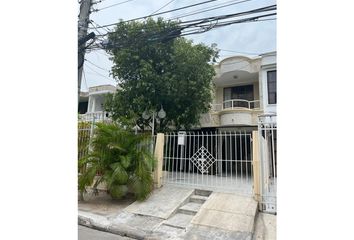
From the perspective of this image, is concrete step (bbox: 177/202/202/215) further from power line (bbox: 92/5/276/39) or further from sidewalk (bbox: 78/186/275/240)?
power line (bbox: 92/5/276/39)

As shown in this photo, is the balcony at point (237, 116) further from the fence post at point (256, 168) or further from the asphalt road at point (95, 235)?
the asphalt road at point (95, 235)

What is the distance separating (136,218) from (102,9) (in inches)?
183

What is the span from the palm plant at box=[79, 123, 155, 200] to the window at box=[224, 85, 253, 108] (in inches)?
316

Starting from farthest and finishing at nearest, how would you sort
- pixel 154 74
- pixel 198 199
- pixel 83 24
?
pixel 154 74
pixel 83 24
pixel 198 199

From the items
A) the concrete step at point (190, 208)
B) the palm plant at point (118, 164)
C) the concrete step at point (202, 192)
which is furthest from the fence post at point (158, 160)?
the concrete step at point (190, 208)

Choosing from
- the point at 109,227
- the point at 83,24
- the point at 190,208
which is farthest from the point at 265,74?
the point at 109,227

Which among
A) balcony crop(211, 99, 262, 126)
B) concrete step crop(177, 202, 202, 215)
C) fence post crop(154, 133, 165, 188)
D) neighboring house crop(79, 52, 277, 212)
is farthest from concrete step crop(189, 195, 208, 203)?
balcony crop(211, 99, 262, 126)

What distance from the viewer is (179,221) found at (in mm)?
4285

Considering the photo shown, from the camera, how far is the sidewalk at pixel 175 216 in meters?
3.74

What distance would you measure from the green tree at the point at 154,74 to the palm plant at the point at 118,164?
1.85m

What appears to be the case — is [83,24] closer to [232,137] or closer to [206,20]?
[206,20]

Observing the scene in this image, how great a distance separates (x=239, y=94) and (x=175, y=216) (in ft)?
31.6
